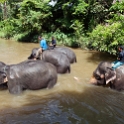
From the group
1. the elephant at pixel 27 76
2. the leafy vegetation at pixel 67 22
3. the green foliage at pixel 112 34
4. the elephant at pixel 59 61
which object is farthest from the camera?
the leafy vegetation at pixel 67 22

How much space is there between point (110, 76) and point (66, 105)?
1654mm

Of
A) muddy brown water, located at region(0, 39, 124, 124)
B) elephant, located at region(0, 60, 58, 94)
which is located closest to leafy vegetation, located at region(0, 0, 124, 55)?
muddy brown water, located at region(0, 39, 124, 124)

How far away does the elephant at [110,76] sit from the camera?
21.4ft

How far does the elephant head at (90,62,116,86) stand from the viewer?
21.4 feet

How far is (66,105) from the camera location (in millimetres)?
5902

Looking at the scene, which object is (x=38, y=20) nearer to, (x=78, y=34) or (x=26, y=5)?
(x=26, y=5)

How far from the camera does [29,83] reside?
6.55 m

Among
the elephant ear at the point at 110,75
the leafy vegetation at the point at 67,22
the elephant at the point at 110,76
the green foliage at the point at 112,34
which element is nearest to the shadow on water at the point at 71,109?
the elephant at the point at 110,76

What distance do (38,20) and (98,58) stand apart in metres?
6.50

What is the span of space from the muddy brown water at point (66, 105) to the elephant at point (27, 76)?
19cm

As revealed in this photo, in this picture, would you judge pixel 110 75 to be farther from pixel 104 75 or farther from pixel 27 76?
pixel 27 76

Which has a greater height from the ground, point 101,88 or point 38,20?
point 38,20

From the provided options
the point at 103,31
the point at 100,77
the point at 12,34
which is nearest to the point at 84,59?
the point at 103,31

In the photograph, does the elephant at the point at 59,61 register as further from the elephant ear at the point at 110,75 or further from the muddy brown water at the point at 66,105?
the elephant ear at the point at 110,75
